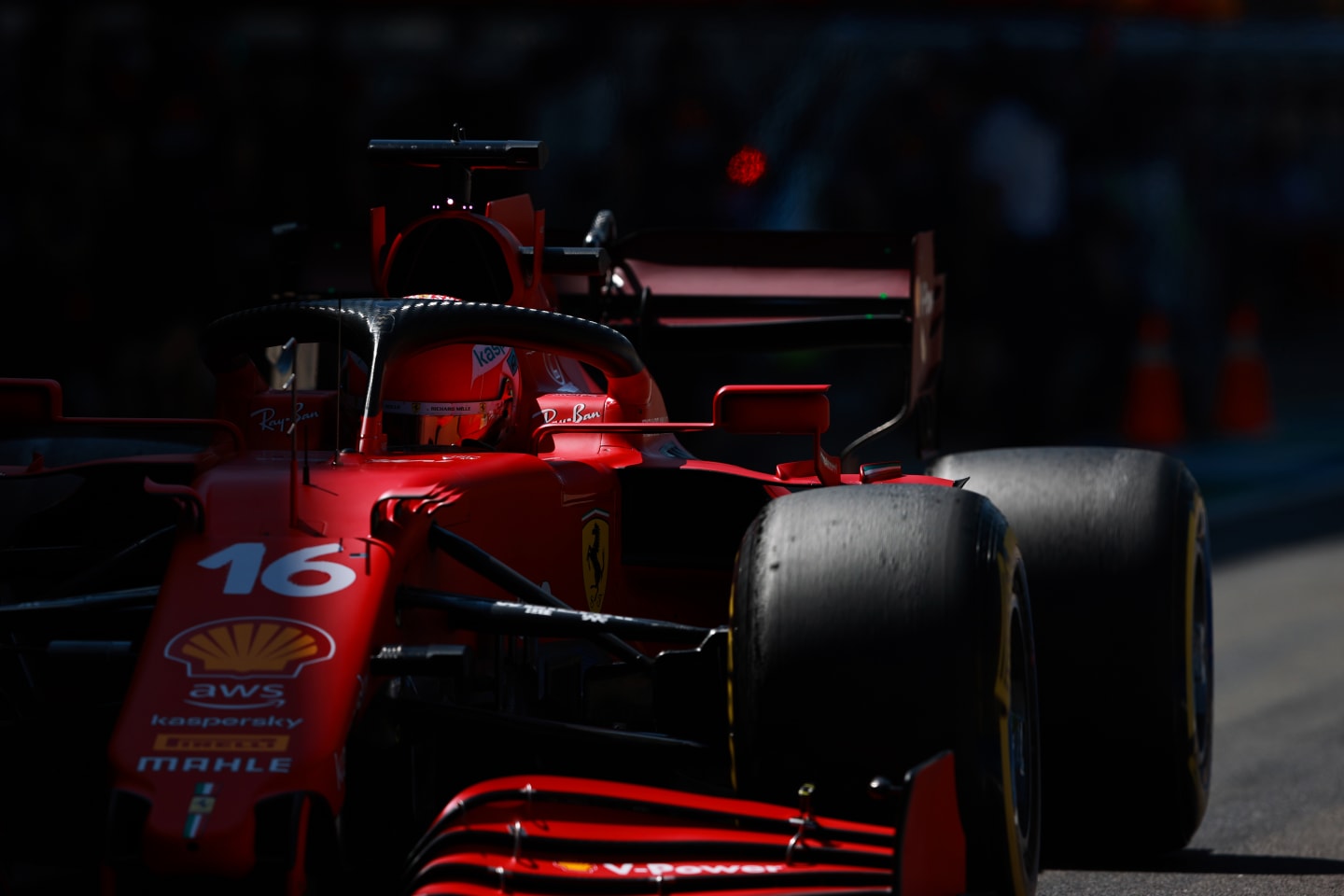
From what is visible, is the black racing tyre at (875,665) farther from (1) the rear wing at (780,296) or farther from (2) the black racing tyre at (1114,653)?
(1) the rear wing at (780,296)

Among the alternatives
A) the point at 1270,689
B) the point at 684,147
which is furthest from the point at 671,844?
the point at 684,147

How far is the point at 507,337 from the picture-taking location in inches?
185

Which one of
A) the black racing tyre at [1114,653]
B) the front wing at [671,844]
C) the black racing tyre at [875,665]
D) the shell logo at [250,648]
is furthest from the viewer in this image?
the black racing tyre at [1114,653]

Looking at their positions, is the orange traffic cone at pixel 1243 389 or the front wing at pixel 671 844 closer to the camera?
the front wing at pixel 671 844

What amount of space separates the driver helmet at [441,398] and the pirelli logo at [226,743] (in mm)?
1312

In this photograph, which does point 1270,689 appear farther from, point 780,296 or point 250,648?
point 250,648

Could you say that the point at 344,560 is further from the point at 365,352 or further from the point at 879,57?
the point at 879,57

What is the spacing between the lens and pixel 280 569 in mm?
3857

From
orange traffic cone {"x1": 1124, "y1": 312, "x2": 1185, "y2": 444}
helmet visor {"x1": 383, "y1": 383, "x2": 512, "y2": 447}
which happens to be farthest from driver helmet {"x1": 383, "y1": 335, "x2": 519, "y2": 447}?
orange traffic cone {"x1": 1124, "y1": 312, "x2": 1185, "y2": 444}

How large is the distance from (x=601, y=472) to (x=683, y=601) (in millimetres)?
580

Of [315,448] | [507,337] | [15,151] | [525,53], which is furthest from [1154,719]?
[525,53]

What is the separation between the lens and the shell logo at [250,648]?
Result: 3.68 meters

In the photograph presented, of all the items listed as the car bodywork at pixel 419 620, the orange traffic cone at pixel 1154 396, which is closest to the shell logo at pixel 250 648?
the car bodywork at pixel 419 620

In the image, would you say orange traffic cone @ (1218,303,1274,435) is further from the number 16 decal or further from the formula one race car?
the number 16 decal
